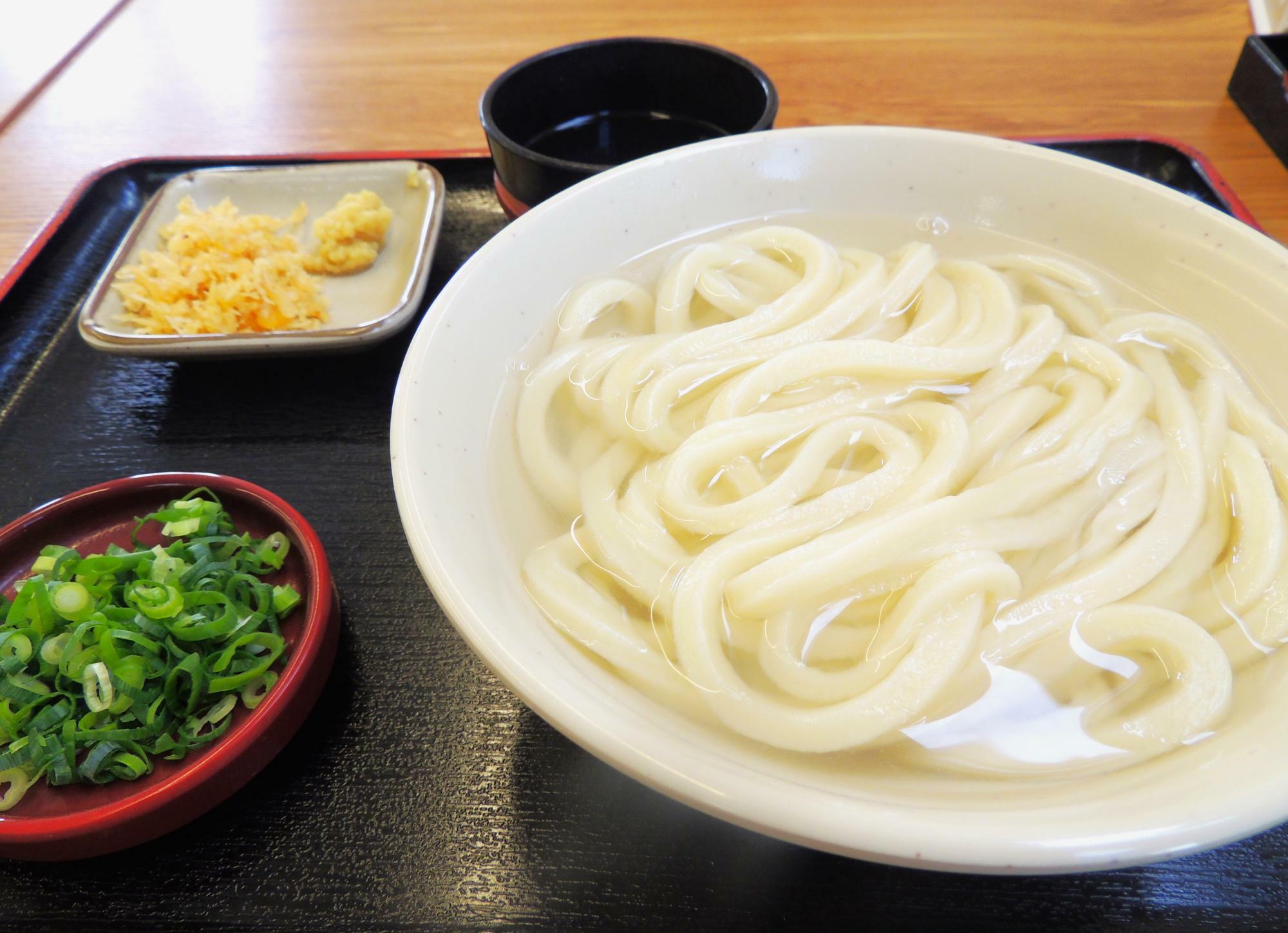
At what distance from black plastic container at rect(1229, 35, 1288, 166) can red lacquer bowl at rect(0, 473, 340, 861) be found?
2728 mm

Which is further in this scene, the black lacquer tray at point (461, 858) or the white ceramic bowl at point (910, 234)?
the black lacquer tray at point (461, 858)

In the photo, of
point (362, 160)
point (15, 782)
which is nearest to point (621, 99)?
point (362, 160)

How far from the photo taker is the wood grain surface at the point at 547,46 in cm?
240

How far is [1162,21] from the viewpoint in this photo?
2.79 m

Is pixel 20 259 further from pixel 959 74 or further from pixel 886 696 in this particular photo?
pixel 959 74

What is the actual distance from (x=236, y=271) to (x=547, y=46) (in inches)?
63.0

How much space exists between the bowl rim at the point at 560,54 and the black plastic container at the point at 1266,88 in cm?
150

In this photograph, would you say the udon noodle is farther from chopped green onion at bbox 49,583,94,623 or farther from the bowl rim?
chopped green onion at bbox 49,583,94,623

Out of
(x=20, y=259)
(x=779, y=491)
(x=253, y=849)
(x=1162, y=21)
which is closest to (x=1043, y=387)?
(x=779, y=491)

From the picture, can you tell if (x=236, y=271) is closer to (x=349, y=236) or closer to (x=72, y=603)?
(x=349, y=236)

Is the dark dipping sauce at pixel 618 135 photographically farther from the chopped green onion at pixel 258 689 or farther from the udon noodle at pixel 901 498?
the chopped green onion at pixel 258 689

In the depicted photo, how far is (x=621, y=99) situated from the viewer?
209 cm

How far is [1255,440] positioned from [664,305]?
92cm

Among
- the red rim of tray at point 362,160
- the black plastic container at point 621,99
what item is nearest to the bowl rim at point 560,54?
the black plastic container at point 621,99
